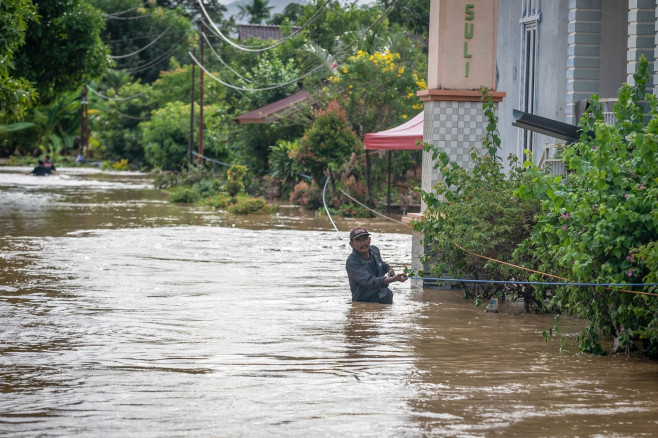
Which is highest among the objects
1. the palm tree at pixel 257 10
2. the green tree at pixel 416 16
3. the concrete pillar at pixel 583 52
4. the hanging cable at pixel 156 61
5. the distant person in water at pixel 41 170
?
the palm tree at pixel 257 10

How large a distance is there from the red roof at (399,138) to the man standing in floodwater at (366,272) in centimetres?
1073

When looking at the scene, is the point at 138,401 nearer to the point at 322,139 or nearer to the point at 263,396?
the point at 263,396

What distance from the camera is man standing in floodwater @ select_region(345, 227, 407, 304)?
13047mm

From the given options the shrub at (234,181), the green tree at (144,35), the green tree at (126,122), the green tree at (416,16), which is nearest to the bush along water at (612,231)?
the shrub at (234,181)

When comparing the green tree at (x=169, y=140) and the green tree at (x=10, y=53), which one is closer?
the green tree at (x=10, y=53)

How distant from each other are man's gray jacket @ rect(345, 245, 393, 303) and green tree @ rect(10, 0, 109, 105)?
56.4 feet

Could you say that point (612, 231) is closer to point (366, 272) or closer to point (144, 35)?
point (366, 272)

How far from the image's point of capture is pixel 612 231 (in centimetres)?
938

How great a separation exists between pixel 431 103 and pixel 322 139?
1627 centimetres

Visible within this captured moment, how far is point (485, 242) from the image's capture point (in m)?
12.7

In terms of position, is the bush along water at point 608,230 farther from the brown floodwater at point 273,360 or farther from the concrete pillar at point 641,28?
the concrete pillar at point 641,28

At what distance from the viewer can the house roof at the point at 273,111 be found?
37.1 metres

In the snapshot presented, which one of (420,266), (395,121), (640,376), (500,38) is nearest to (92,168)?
(395,121)

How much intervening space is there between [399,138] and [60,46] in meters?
10.3
